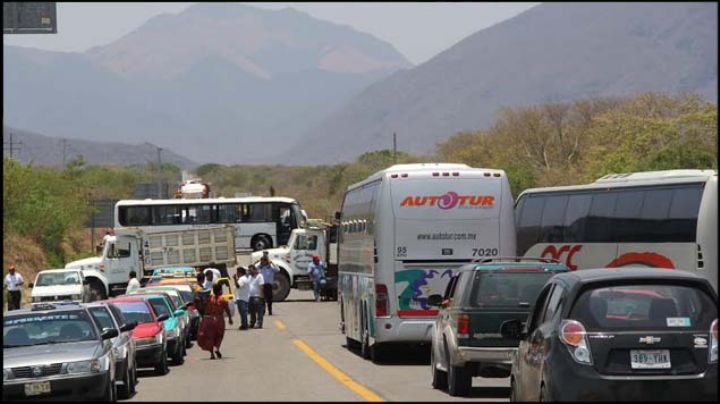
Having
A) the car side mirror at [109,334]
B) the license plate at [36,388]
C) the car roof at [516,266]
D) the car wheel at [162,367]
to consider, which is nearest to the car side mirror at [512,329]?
the car roof at [516,266]

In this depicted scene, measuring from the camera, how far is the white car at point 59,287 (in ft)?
164

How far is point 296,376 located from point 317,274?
32.2 meters

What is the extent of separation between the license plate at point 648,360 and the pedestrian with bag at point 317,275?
4122 cm

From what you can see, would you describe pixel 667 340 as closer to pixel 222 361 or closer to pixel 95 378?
pixel 95 378

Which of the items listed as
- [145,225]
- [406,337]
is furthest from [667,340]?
[145,225]

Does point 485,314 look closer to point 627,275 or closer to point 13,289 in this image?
point 627,275

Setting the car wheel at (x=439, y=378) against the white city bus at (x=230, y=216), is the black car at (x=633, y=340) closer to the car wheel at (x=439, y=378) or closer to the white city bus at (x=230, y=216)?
the car wheel at (x=439, y=378)

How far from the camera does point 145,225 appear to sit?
74.5m

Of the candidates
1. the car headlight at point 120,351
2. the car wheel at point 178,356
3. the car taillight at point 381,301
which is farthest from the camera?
the car wheel at point 178,356

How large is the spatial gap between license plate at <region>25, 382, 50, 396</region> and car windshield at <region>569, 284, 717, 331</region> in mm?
7903

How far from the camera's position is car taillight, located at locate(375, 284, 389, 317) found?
2530 centimetres

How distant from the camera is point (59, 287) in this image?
50.4 meters

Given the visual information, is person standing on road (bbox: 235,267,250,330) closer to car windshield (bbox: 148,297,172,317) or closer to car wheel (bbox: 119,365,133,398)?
car windshield (bbox: 148,297,172,317)

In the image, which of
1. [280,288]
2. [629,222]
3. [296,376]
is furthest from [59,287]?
[296,376]
